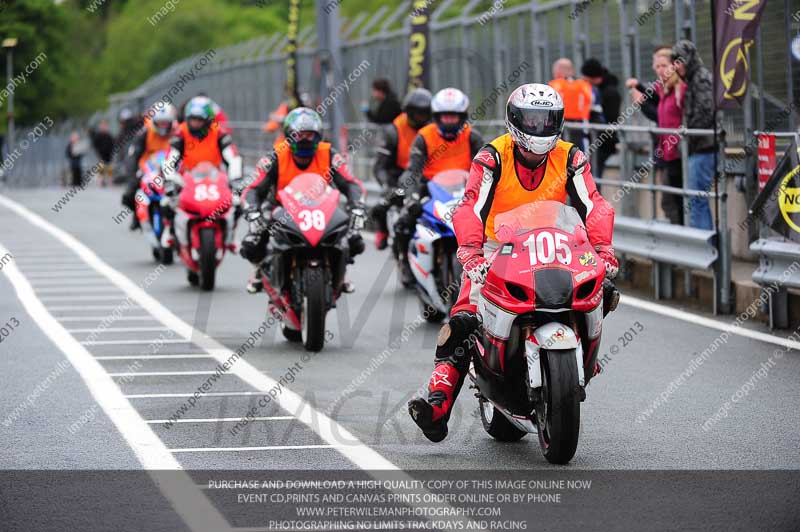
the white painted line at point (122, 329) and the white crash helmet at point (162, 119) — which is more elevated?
the white crash helmet at point (162, 119)

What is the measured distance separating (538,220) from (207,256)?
9.18 meters

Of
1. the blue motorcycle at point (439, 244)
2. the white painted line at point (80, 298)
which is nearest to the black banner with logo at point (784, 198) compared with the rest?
the blue motorcycle at point (439, 244)

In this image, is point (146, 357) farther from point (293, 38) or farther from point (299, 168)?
point (293, 38)

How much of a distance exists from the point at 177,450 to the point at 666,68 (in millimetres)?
8520

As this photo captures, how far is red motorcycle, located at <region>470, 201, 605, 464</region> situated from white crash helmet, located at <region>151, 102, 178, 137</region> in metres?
13.0

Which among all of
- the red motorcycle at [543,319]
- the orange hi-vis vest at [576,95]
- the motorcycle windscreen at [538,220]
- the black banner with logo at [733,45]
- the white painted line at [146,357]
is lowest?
the white painted line at [146,357]

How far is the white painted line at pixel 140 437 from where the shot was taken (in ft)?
23.0

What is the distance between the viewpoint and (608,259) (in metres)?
8.02

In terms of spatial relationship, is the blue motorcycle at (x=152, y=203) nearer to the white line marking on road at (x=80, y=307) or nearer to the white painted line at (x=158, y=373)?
the white line marking on road at (x=80, y=307)

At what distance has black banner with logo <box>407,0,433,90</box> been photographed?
25406 millimetres

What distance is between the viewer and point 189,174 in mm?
17328

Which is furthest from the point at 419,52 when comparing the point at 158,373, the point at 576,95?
the point at 158,373

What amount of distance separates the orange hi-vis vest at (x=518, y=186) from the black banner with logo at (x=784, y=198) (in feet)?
14.8

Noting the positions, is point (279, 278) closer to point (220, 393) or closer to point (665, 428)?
point (220, 393)
